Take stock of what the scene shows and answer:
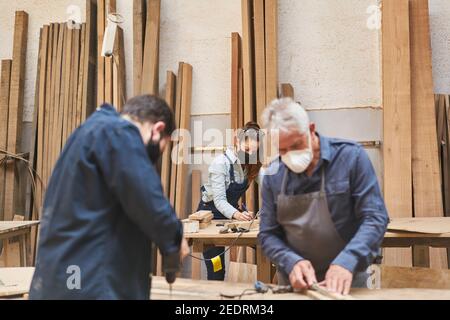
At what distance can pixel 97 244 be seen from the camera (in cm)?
124

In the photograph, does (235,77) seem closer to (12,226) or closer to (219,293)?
(12,226)

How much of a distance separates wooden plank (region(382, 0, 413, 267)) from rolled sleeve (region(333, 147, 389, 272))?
6.44 ft

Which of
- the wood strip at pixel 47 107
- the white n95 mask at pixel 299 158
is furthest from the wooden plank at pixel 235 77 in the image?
the white n95 mask at pixel 299 158

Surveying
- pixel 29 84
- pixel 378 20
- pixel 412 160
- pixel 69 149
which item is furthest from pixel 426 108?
pixel 29 84

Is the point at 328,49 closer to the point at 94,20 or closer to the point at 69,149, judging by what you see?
the point at 94,20

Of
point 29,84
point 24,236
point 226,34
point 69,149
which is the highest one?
point 226,34

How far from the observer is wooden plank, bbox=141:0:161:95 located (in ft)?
14.2

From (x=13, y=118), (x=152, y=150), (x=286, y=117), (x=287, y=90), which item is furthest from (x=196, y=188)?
(x=152, y=150)

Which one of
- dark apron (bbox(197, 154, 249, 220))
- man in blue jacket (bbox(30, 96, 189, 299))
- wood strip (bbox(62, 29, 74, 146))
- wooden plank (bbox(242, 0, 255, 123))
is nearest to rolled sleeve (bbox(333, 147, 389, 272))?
man in blue jacket (bbox(30, 96, 189, 299))

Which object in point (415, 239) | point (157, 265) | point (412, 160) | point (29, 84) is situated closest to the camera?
point (415, 239)

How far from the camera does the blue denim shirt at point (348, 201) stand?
1605mm

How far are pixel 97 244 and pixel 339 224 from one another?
949mm

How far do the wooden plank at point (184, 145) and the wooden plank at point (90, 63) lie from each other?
3.19ft

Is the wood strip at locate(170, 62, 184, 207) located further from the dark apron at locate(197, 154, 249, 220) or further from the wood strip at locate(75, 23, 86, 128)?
the wood strip at locate(75, 23, 86, 128)
